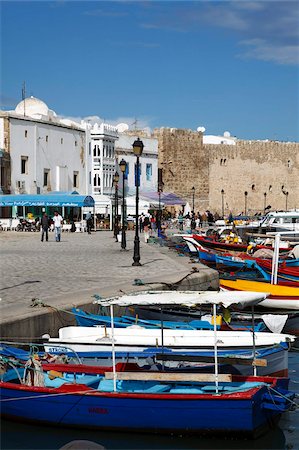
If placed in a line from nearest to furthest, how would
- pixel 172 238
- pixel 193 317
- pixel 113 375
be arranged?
pixel 113 375
pixel 193 317
pixel 172 238

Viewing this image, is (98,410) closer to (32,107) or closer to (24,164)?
(24,164)

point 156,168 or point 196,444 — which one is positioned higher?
point 156,168

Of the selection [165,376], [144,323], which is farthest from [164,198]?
[165,376]

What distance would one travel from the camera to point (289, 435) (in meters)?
7.96

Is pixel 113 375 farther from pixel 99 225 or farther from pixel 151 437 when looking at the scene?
pixel 99 225

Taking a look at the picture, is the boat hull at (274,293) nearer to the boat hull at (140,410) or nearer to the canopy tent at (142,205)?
the boat hull at (140,410)

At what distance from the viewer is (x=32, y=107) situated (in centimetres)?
5188

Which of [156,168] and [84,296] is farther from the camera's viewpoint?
[156,168]

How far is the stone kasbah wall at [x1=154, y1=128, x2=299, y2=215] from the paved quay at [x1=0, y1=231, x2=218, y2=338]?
3391 centimetres

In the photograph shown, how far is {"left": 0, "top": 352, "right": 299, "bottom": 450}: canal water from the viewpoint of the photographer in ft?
24.5

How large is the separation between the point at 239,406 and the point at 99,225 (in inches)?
1478

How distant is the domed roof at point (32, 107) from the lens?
51281mm

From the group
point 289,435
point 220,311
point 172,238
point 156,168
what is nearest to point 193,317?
point 220,311

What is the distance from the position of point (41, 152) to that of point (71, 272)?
102 ft
